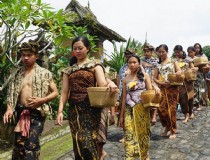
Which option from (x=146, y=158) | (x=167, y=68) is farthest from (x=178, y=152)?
(x=167, y=68)

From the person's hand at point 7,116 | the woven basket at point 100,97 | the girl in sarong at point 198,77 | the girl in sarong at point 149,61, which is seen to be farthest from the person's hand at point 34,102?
the girl in sarong at point 198,77

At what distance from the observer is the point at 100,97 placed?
14.7ft

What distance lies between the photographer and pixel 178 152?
7.06 metres

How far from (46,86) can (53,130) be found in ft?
12.3

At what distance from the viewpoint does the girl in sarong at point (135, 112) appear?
5988mm

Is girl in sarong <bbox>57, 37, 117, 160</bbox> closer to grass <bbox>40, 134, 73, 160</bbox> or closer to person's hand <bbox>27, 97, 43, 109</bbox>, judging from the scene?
person's hand <bbox>27, 97, 43, 109</bbox>

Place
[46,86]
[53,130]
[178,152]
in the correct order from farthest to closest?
[53,130], [178,152], [46,86]

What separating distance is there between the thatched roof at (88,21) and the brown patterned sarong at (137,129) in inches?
325

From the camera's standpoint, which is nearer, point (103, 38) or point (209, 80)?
point (209, 80)

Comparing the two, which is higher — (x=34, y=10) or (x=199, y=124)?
(x=34, y=10)

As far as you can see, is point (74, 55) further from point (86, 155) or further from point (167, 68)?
point (167, 68)

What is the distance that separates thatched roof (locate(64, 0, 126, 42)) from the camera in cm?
1440

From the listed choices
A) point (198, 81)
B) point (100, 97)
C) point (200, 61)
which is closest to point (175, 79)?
point (200, 61)

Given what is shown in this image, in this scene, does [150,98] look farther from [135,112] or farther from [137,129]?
[137,129]
